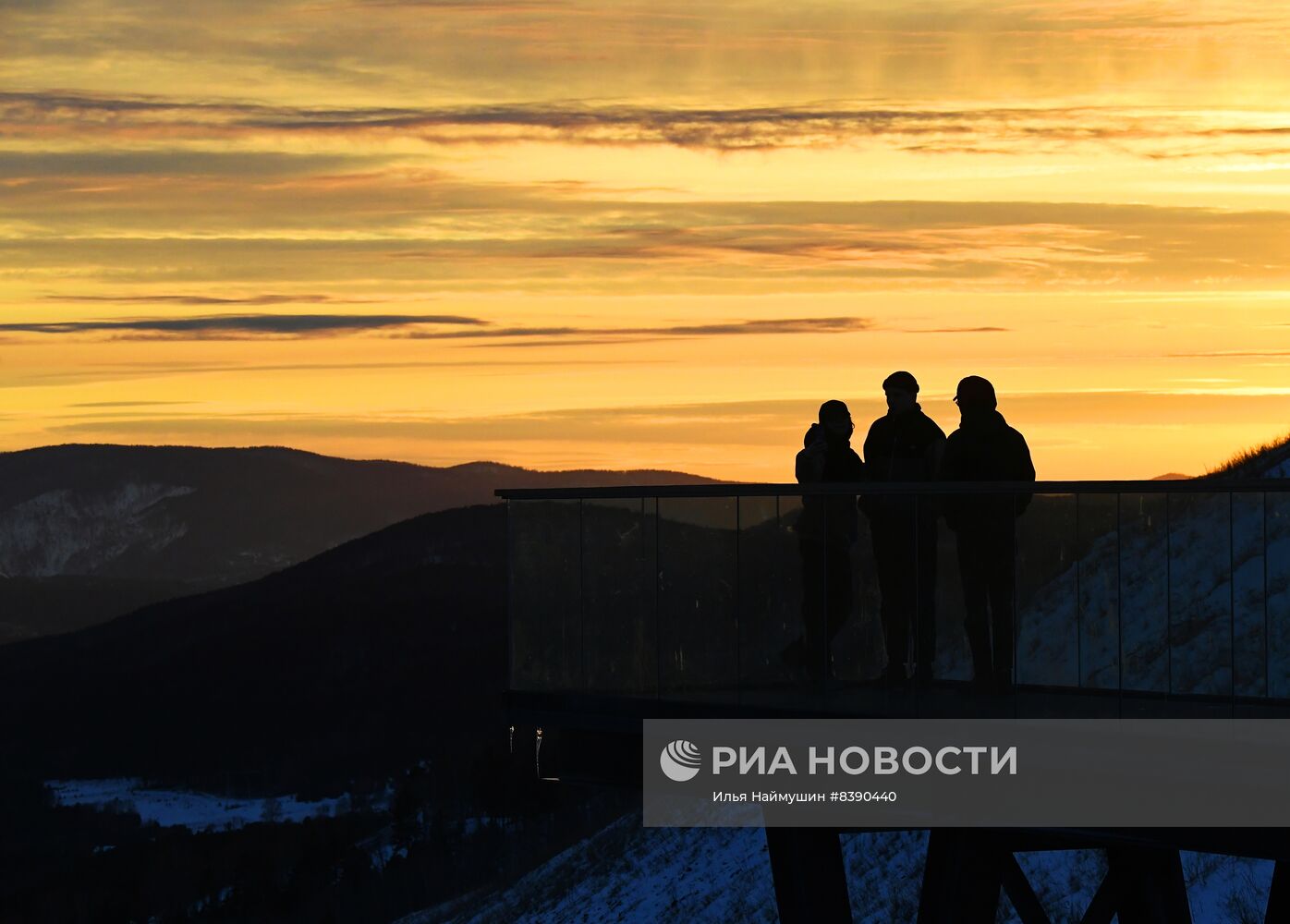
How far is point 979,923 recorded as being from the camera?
14.7m

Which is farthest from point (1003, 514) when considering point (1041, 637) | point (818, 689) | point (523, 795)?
point (523, 795)

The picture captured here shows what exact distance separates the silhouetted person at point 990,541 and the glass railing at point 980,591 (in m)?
0.01

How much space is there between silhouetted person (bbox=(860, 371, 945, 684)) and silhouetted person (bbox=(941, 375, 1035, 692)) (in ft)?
0.76

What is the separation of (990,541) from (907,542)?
54 centimetres

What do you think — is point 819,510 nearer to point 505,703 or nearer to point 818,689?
point 818,689

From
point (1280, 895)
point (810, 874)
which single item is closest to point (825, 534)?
point (810, 874)

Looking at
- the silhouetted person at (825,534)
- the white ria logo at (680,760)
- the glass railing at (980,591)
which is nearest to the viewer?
the glass railing at (980,591)

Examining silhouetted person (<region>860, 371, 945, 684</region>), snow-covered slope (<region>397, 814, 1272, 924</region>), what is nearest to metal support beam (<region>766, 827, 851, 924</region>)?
silhouetted person (<region>860, 371, 945, 684</region>)

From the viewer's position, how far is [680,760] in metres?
15.1

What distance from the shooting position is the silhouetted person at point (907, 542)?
1373cm

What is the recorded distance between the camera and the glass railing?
13.5 m

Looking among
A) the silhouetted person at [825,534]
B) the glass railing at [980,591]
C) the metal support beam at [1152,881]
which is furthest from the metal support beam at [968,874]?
the silhouetted person at [825,534]

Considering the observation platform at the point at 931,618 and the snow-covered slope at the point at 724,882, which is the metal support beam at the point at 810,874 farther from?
the snow-covered slope at the point at 724,882

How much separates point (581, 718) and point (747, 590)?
5.88 feet
